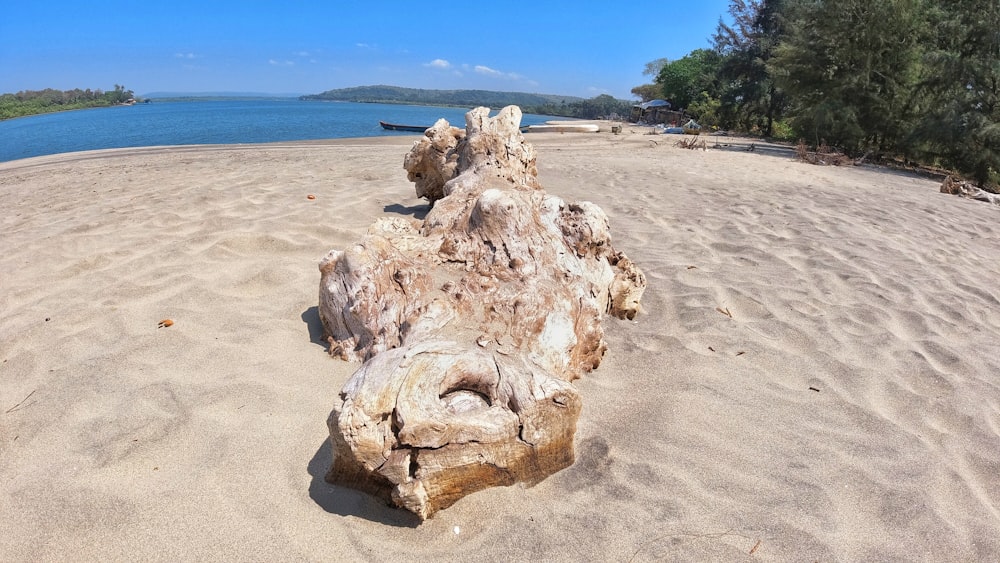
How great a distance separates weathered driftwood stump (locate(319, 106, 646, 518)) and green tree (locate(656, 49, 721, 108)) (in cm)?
3856

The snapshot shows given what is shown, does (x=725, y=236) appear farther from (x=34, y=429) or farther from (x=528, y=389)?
(x=34, y=429)

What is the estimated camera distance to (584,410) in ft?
8.00

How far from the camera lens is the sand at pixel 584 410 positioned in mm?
1728

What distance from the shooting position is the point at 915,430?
2.37 m

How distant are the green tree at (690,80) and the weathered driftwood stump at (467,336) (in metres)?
38.6

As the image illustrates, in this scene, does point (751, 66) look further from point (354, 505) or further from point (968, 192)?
point (354, 505)

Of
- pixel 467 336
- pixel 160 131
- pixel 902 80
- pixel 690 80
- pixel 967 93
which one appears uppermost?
pixel 690 80

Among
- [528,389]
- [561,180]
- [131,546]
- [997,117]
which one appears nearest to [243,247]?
[131,546]

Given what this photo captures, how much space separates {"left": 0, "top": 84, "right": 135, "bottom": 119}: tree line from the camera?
65.4 meters

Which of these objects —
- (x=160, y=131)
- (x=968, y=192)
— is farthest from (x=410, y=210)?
(x=160, y=131)

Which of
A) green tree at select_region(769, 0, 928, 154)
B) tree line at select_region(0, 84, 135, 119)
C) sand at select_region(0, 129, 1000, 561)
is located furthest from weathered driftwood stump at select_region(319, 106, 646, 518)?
tree line at select_region(0, 84, 135, 119)

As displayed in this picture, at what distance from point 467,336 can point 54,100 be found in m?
118

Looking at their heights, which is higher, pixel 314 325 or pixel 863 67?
pixel 863 67

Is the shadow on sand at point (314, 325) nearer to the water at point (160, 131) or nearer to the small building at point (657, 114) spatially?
the water at point (160, 131)
